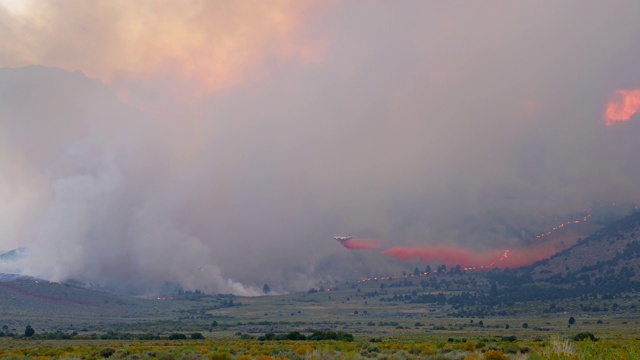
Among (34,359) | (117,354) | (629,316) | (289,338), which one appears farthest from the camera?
(629,316)

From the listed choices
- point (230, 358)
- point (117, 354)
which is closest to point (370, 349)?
point (230, 358)

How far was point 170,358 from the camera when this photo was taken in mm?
54562

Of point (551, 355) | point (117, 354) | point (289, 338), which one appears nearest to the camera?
point (551, 355)

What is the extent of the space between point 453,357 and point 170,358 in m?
25.7

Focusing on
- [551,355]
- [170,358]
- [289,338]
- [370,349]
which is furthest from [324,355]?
[289,338]

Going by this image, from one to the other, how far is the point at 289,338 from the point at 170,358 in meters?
61.9

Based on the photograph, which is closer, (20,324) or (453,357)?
(453,357)

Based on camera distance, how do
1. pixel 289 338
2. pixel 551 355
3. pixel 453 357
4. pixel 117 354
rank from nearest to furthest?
pixel 551 355, pixel 453 357, pixel 117 354, pixel 289 338

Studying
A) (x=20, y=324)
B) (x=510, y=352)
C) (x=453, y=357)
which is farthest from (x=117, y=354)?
(x=20, y=324)

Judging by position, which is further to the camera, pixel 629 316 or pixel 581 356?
pixel 629 316

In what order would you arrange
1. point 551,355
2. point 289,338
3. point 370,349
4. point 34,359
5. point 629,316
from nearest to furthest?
1. point 551,355
2. point 34,359
3. point 370,349
4. point 289,338
5. point 629,316

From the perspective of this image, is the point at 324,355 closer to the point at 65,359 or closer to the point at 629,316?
the point at 65,359

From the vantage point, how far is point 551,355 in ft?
116

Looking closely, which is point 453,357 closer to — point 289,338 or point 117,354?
point 117,354
